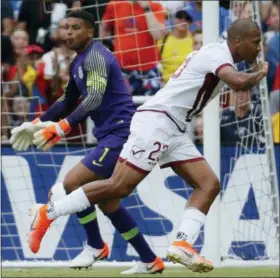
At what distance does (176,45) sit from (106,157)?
3107 millimetres

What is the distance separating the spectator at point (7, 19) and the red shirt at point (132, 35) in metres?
1.08

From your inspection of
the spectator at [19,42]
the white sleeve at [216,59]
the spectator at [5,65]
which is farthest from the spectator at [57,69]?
the white sleeve at [216,59]

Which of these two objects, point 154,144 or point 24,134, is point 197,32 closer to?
point 24,134

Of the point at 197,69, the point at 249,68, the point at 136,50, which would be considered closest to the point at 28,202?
the point at 136,50

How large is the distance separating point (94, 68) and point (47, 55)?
3623 mm

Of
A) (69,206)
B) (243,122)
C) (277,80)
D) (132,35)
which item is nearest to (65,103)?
(69,206)

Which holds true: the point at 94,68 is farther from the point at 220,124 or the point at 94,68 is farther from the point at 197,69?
the point at 220,124

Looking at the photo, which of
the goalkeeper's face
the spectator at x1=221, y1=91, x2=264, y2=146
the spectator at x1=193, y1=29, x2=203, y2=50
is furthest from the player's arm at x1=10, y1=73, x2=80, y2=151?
the spectator at x1=193, y1=29, x2=203, y2=50

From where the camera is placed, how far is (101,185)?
8555mm

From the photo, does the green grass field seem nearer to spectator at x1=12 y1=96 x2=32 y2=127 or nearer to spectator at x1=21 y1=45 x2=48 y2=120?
spectator at x1=12 y1=96 x2=32 y2=127

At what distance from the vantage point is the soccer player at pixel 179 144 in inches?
325

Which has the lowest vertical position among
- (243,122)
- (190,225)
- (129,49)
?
(190,225)

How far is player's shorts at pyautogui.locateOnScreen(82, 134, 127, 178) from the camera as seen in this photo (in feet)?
31.4

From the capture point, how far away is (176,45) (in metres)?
12.4
